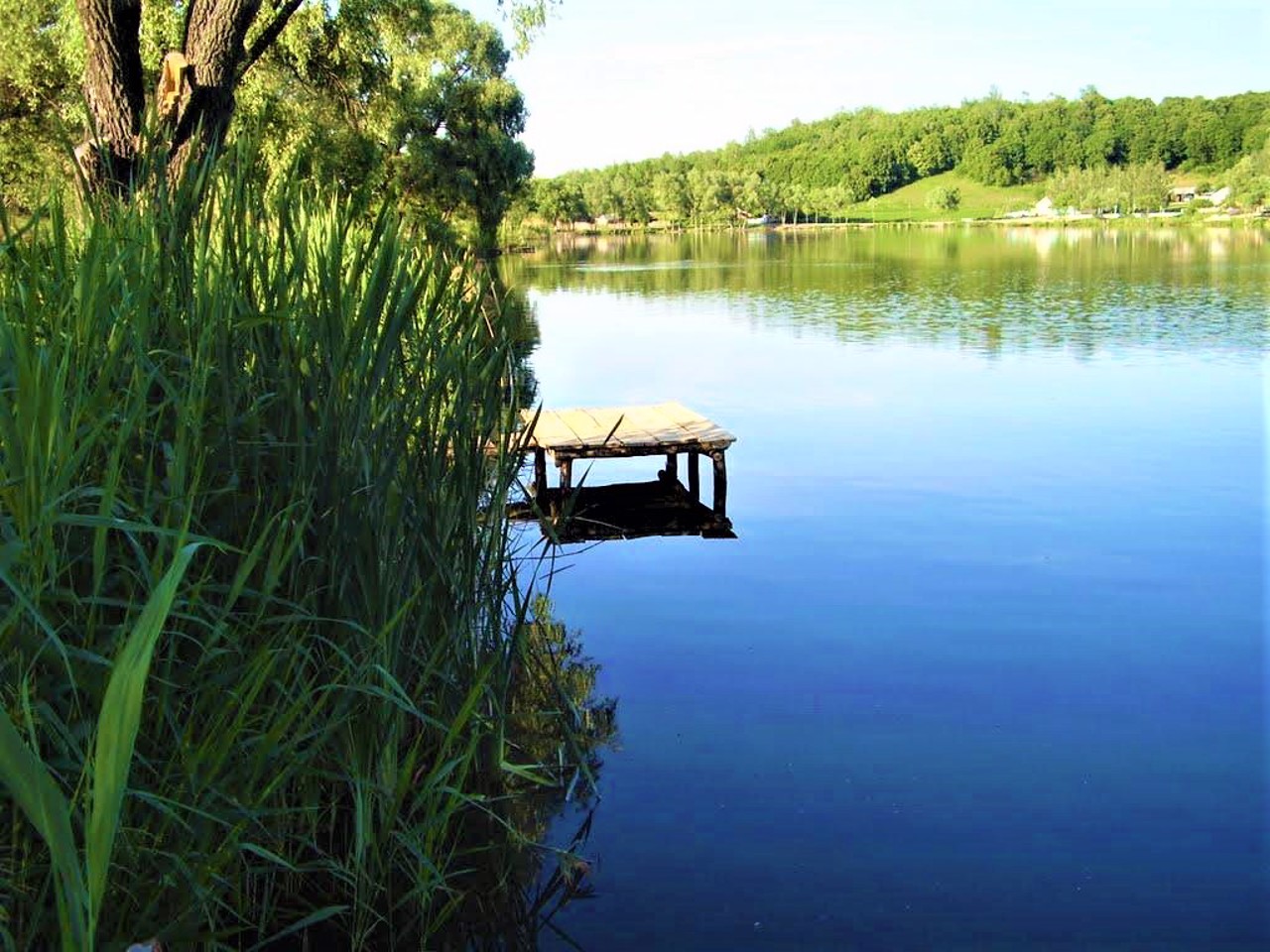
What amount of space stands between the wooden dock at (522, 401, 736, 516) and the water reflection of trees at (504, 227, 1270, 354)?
1090 centimetres

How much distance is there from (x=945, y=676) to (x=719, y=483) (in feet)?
12.7

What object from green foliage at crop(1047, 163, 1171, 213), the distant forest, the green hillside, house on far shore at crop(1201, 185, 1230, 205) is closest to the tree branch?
the distant forest

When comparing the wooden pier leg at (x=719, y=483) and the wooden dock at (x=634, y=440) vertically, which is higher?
the wooden dock at (x=634, y=440)

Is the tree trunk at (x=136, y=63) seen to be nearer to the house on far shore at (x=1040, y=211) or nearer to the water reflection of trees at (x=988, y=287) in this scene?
the water reflection of trees at (x=988, y=287)

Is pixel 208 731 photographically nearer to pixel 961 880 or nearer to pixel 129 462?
pixel 129 462

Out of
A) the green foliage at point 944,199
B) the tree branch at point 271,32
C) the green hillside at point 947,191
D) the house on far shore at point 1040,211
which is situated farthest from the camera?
the green foliage at point 944,199

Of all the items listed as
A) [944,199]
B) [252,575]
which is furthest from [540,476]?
[944,199]

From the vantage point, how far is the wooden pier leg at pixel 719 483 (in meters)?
9.56

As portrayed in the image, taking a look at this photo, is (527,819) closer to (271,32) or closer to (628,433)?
(628,433)

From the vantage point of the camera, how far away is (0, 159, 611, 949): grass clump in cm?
213

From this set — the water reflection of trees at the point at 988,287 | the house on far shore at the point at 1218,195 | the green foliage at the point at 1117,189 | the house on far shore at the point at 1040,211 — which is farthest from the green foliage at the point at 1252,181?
the water reflection of trees at the point at 988,287

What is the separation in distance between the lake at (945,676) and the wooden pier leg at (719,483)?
0.24m

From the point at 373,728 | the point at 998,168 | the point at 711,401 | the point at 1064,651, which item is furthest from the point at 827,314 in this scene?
the point at 998,168

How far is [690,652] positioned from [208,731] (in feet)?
14.2
